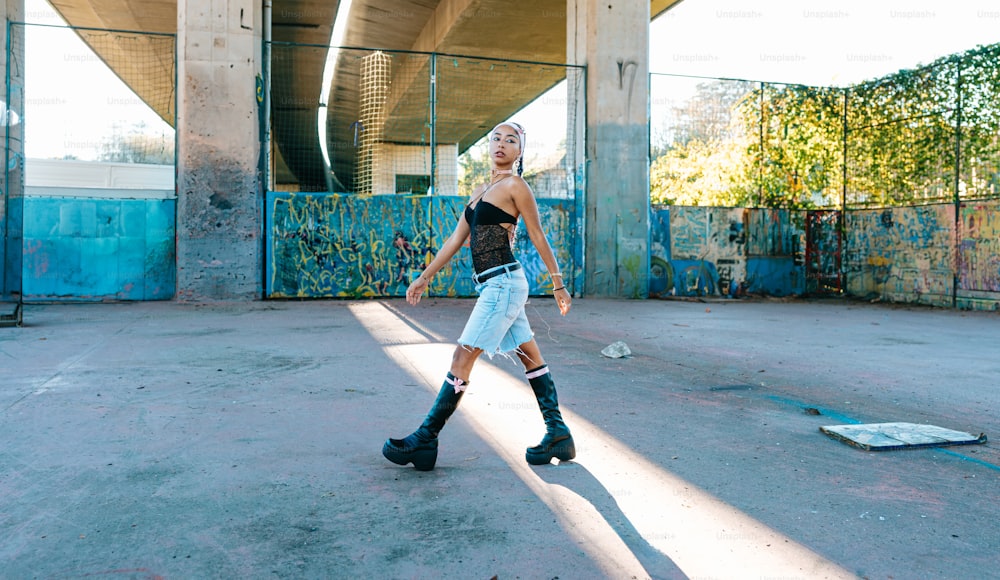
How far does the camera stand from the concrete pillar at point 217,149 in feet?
41.7

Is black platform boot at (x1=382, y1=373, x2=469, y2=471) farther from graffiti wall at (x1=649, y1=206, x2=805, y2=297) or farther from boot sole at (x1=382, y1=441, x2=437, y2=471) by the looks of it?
graffiti wall at (x1=649, y1=206, x2=805, y2=297)

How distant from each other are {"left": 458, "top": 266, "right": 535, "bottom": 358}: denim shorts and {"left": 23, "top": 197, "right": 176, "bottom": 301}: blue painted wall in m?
11.7

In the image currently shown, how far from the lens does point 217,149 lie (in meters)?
12.8

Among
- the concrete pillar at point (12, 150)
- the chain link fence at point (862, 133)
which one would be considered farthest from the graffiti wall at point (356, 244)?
the chain link fence at point (862, 133)

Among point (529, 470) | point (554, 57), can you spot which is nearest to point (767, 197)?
point (554, 57)

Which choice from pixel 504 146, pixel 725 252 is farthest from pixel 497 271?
pixel 725 252

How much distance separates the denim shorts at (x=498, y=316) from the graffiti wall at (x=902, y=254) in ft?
45.3

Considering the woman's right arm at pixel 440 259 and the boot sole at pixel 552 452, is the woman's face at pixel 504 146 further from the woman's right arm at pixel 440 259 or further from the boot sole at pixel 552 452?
the boot sole at pixel 552 452

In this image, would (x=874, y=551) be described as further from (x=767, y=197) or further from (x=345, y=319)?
(x=767, y=197)

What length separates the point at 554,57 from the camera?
2252 centimetres

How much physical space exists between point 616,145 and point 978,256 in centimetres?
709

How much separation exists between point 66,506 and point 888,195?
16.9m

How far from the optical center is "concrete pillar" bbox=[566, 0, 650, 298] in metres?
14.8

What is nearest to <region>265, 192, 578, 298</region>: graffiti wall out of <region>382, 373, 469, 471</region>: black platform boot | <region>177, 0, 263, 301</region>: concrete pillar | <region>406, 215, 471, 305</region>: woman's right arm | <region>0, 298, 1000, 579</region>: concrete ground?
<region>177, 0, 263, 301</region>: concrete pillar
